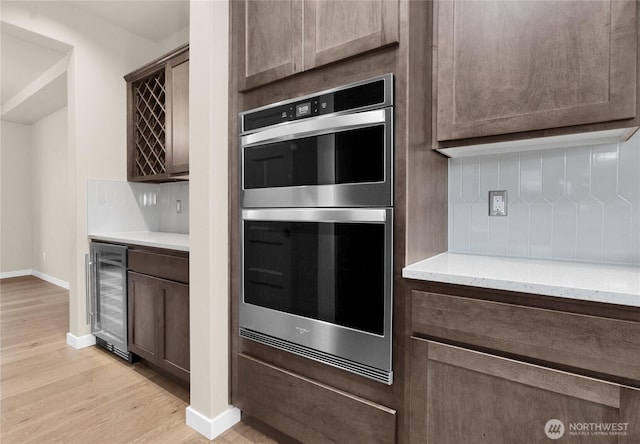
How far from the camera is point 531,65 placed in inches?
48.6

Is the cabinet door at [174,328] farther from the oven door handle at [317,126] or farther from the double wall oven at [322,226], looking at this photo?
the oven door handle at [317,126]

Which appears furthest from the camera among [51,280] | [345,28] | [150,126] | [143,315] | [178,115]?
[51,280]

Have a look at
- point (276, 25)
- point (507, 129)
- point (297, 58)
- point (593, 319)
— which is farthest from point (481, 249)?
point (276, 25)

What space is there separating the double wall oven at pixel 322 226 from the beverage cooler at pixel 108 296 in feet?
4.33

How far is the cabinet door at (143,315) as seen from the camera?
7.28ft

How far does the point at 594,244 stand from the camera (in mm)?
1390

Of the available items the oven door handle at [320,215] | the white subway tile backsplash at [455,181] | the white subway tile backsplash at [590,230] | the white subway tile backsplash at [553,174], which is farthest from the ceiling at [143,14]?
the white subway tile backsplash at [590,230]

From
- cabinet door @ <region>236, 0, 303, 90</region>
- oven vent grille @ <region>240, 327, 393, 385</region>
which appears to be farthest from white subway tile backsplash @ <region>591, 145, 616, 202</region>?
cabinet door @ <region>236, 0, 303, 90</region>

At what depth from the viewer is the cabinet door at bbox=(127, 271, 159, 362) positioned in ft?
7.28

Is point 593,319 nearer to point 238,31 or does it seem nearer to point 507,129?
point 507,129

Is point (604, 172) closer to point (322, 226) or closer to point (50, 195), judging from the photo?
point (322, 226)

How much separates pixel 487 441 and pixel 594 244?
889 mm

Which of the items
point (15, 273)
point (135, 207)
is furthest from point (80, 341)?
point (15, 273)

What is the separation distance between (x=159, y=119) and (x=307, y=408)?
98.2 inches
